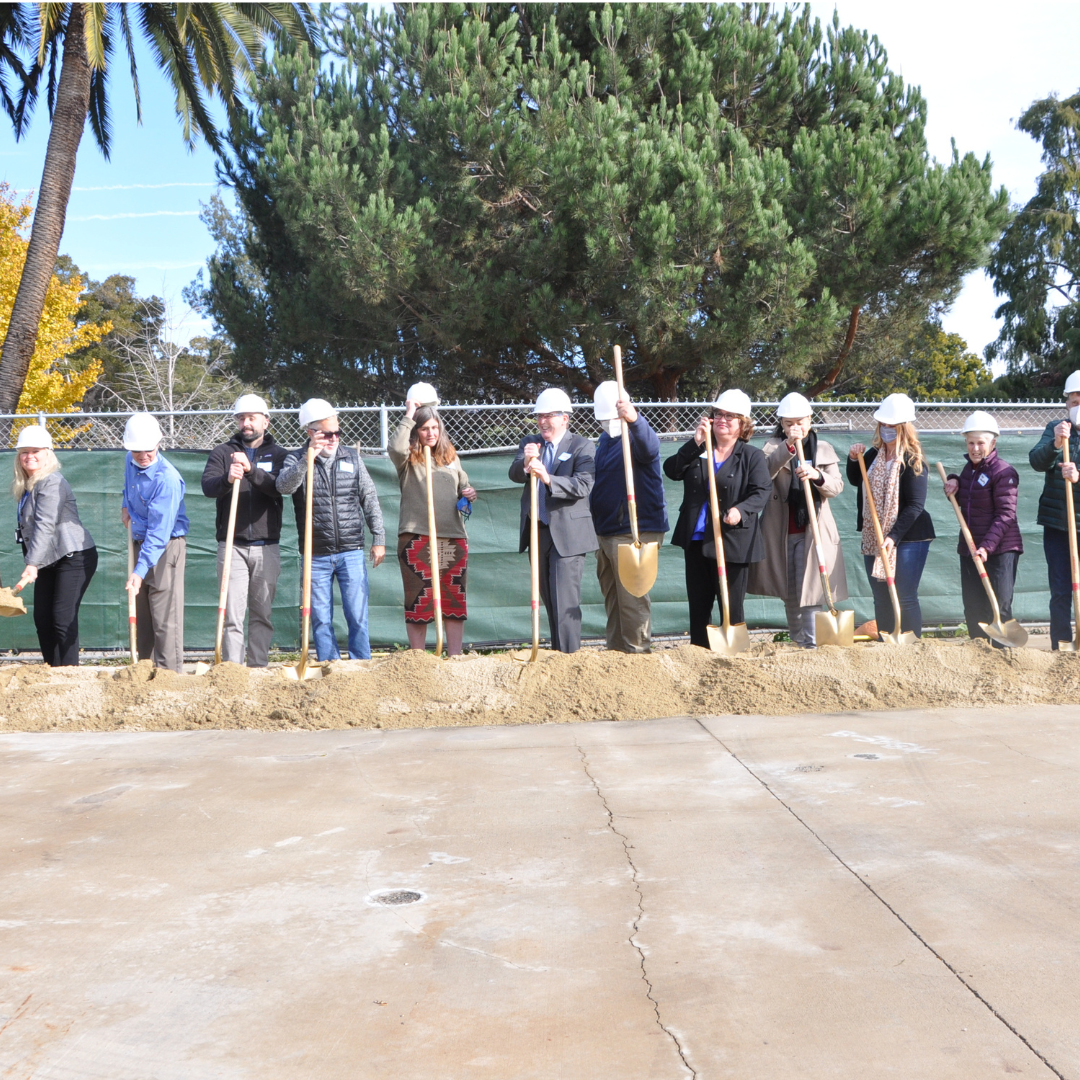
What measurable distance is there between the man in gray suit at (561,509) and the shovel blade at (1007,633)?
102 inches

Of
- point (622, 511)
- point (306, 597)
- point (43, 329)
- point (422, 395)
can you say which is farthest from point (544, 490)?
point (43, 329)

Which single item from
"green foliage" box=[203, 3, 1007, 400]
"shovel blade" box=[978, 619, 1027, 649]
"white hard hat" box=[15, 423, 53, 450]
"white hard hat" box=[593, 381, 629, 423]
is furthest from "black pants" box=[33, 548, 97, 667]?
"green foliage" box=[203, 3, 1007, 400]

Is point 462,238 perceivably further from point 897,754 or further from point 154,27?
point 897,754

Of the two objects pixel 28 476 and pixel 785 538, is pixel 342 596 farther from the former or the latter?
pixel 785 538

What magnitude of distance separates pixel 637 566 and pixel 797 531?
1.31m

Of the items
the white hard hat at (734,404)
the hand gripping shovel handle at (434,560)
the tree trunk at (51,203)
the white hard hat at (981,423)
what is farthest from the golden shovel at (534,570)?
the tree trunk at (51,203)

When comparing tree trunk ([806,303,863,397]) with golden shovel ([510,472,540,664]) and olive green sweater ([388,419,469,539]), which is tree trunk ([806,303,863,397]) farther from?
golden shovel ([510,472,540,664])

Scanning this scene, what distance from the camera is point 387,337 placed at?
18.0 meters

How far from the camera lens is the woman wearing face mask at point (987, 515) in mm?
7195

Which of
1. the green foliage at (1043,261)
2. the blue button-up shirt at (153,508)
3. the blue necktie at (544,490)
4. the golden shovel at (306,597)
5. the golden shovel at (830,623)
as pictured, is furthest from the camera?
the green foliage at (1043,261)

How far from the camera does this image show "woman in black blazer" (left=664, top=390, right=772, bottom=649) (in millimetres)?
6977

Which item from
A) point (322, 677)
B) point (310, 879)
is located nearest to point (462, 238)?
point (322, 677)

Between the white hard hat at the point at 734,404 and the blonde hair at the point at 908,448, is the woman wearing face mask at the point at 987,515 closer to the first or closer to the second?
the blonde hair at the point at 908,448

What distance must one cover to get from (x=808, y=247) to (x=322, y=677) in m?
12.6
